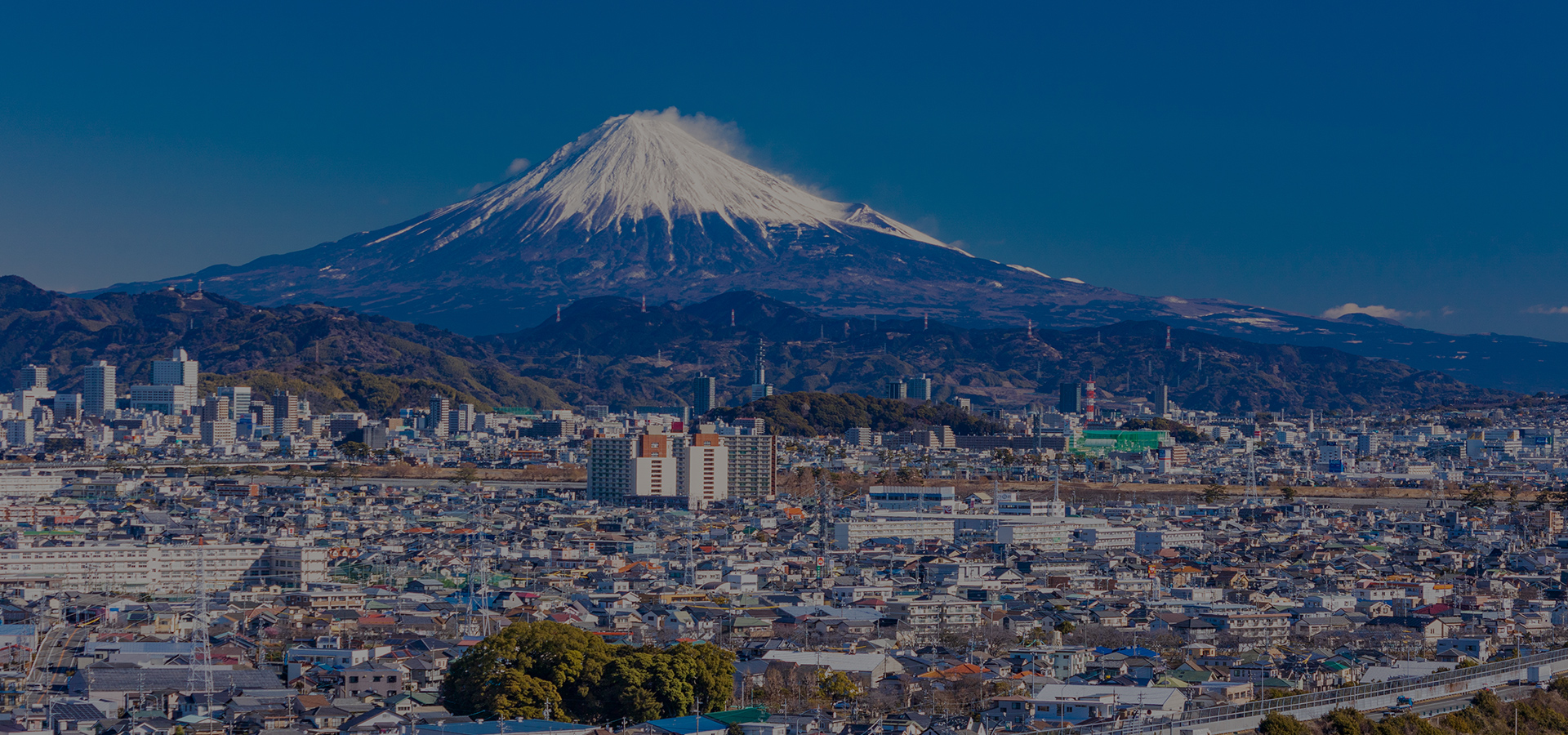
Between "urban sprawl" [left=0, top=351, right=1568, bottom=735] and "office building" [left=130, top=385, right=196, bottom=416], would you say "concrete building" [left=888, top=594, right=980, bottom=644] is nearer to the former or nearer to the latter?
"urban sprawl" [left=0, top=351, right=1568, bottom=735]

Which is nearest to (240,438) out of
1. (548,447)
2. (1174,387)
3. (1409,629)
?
(548,447)

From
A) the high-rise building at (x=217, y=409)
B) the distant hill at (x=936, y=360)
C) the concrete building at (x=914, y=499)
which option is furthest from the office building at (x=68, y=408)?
the concrete building at (x=914, y=499)

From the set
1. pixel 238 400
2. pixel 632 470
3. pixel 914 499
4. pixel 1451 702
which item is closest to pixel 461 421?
pixel 238 400

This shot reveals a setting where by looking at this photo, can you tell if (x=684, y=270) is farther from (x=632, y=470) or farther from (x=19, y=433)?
(x=632, y=470)

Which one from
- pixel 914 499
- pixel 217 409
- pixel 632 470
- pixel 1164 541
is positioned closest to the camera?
pixel 1164 541

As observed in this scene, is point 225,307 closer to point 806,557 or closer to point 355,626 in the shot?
point 806,557

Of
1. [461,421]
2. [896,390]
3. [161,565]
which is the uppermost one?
[896,390]
